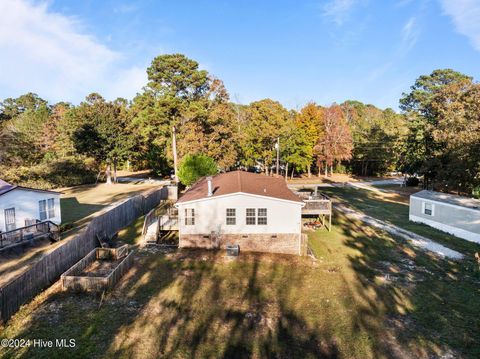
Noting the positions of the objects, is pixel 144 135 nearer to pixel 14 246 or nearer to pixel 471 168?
pixel 14 246

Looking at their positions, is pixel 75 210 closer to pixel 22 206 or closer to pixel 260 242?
pixel 22 206

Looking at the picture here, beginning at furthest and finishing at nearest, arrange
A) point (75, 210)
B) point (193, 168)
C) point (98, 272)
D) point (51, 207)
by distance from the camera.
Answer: point (193, 168), point (75, 210), point (51, 207), point (98, 272)

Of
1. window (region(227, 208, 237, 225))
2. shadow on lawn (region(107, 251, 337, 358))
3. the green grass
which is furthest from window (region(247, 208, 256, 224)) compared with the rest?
the green grass

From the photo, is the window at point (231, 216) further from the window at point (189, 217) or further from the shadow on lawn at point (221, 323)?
the shadow on lawn at point (221, 323)

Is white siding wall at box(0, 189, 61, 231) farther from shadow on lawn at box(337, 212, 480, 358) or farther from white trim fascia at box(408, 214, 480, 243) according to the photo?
white trim fascia at box(408, 214, 480, 243)

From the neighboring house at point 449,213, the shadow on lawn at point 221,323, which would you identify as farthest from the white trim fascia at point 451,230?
Answer: the shadow on lawn at point 221,323

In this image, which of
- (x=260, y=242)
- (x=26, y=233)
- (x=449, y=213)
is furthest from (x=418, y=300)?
(x=26, y=233)
